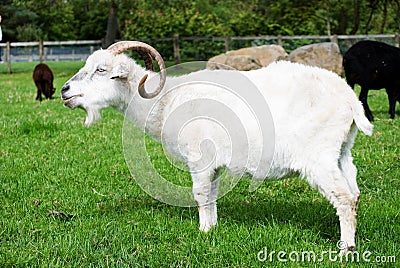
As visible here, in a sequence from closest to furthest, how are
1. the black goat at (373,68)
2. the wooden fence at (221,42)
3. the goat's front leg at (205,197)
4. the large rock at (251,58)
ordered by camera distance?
the goat's front leg at (205,197)
the black goat at (373,68)
the large rock at (251,58)
the wooden fence at (221,42)

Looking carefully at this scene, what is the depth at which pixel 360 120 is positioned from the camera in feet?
14.2

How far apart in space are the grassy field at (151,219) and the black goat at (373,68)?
10.1 ft

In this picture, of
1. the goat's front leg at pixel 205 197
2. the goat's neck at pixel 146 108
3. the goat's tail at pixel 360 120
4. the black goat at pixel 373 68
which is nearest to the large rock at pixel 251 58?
the black goat at pixel 373 68

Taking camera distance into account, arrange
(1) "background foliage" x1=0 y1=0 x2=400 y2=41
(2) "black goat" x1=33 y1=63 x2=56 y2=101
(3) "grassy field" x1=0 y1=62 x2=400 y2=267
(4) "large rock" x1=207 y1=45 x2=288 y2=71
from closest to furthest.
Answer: (3) "grassy field" x1=0 y1=62 x2=400 y2=267 → (2) "black goat" x1=33 y1=63 x2=56 y2=101 → (4) "large rock" x1=207 y1=45 x2=288 y2=71 → (1) "background foliage" x1=0 y1=0 x2=400 y2=41

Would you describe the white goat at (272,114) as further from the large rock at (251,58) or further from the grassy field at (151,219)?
the large rock at (251,58)

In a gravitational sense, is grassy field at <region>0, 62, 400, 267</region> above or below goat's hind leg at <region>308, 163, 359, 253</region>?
below

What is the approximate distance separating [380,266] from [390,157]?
3706 millimetres

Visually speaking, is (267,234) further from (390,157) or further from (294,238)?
(390,157)

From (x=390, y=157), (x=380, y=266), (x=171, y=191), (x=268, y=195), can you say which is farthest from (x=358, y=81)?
(x=380, y=266)

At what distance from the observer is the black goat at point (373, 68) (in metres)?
11.0

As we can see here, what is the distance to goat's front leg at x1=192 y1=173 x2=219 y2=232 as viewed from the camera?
4820mm

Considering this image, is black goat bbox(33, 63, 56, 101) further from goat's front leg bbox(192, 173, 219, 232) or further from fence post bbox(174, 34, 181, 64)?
fence post bbox(174, 34, 181, 64)

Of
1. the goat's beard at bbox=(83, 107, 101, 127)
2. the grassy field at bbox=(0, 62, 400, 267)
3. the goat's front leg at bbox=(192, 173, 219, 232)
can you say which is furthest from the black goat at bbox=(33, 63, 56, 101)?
the goat's front leg at bbox=(192, 173, 219, 232)

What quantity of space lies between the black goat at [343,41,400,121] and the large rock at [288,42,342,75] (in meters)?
7.72
